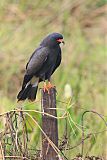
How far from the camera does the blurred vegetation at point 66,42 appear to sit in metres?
7.29

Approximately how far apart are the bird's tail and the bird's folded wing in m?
0.09

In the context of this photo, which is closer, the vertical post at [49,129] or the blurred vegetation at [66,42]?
the vertical post at [49,129]

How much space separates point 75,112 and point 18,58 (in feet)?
7.63

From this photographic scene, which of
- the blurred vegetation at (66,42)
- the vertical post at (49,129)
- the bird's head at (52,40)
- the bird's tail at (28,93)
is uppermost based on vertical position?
the blurred vegetation at (66,42)

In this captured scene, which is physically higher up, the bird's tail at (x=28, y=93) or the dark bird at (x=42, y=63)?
the dark bird at (x=42, y=63)

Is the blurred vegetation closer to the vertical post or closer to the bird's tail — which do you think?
the bird's tail

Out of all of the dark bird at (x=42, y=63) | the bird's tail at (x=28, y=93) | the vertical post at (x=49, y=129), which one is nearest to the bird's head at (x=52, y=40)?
the dark bird at (x=42, y=63)

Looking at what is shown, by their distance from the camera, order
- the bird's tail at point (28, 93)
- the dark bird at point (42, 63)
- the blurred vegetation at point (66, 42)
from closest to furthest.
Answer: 1. the bird's tail at point (28, 93)
2. the dark bird at point (42, 63)
3. the blurred vegetation at point (66, 42)

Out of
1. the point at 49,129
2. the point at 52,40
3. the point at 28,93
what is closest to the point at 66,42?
the point at 52,40

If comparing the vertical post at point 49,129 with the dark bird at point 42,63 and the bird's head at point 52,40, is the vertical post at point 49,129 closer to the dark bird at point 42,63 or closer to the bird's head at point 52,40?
the dark bird at point 42,63

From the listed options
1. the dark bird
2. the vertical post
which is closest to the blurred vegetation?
the dark bird

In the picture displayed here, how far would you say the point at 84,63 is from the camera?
26.2ft

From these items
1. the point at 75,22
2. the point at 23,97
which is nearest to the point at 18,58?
the point at 75,22

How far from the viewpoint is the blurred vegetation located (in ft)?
23.9
